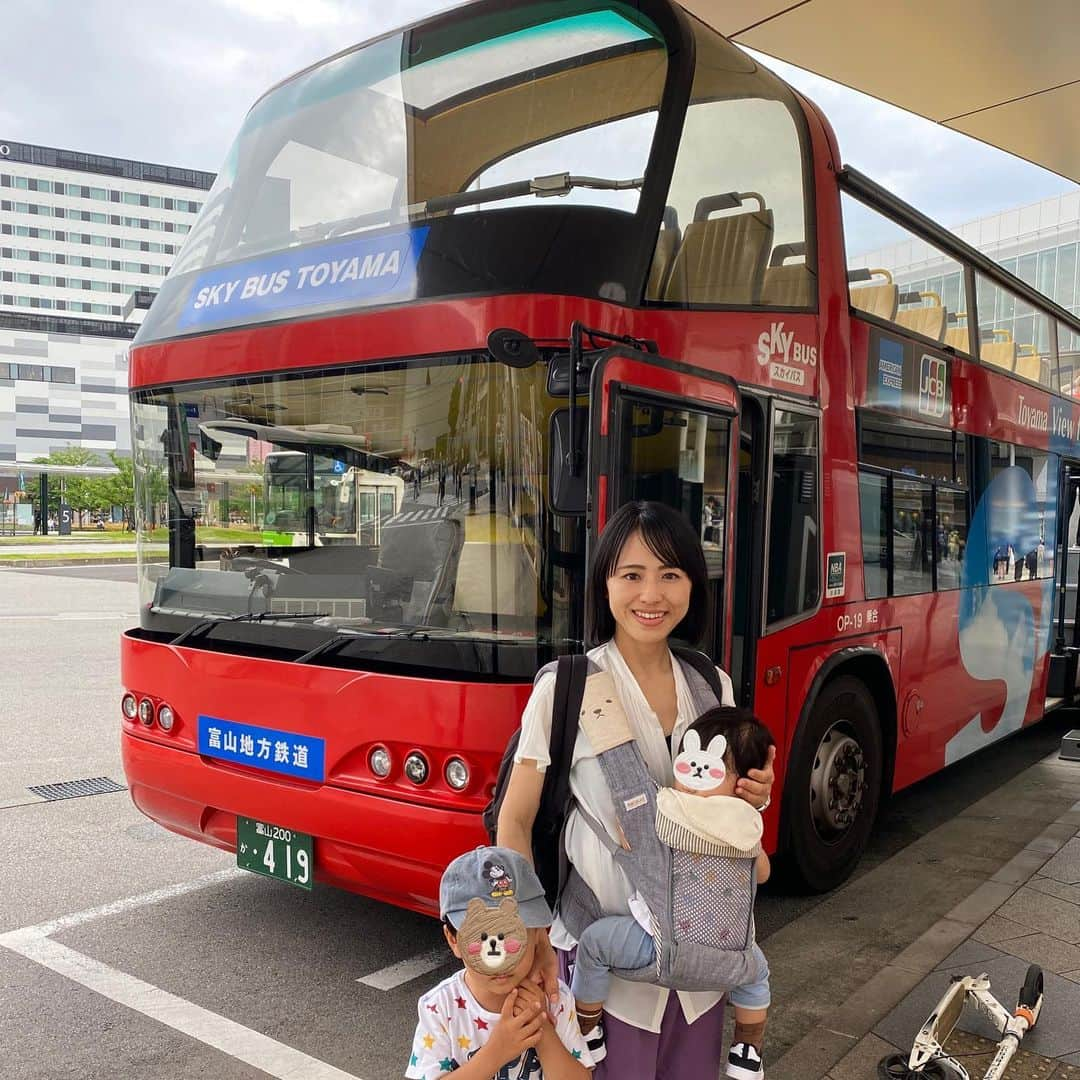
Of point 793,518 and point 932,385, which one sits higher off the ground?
point 932,385

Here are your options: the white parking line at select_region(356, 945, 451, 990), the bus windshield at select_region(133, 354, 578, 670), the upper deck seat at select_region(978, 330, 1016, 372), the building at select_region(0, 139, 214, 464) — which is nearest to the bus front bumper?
the white parking line at select_region(356, 945, 451, 990)

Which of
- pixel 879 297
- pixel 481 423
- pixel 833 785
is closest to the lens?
pixel 481 423

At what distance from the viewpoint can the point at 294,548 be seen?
4.24m

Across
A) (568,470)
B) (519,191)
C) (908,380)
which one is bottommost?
(568,470)

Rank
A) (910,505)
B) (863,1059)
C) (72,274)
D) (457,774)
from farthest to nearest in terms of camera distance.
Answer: (72,274) < (910,505) < (457,774) < (863,1059)

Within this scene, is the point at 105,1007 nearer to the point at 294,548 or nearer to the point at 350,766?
the point at 350,766

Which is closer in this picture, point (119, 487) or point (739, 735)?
point (739, 735)

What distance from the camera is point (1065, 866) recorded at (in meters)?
5.21

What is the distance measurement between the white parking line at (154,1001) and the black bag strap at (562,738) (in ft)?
5.46

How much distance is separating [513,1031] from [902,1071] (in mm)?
1860

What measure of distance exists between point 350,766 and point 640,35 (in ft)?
9.84

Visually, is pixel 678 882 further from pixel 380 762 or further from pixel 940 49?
pixel 940 49

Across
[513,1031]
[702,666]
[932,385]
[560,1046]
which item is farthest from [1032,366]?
[513,1031]

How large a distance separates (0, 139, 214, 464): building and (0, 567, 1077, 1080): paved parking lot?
81.6 metres
